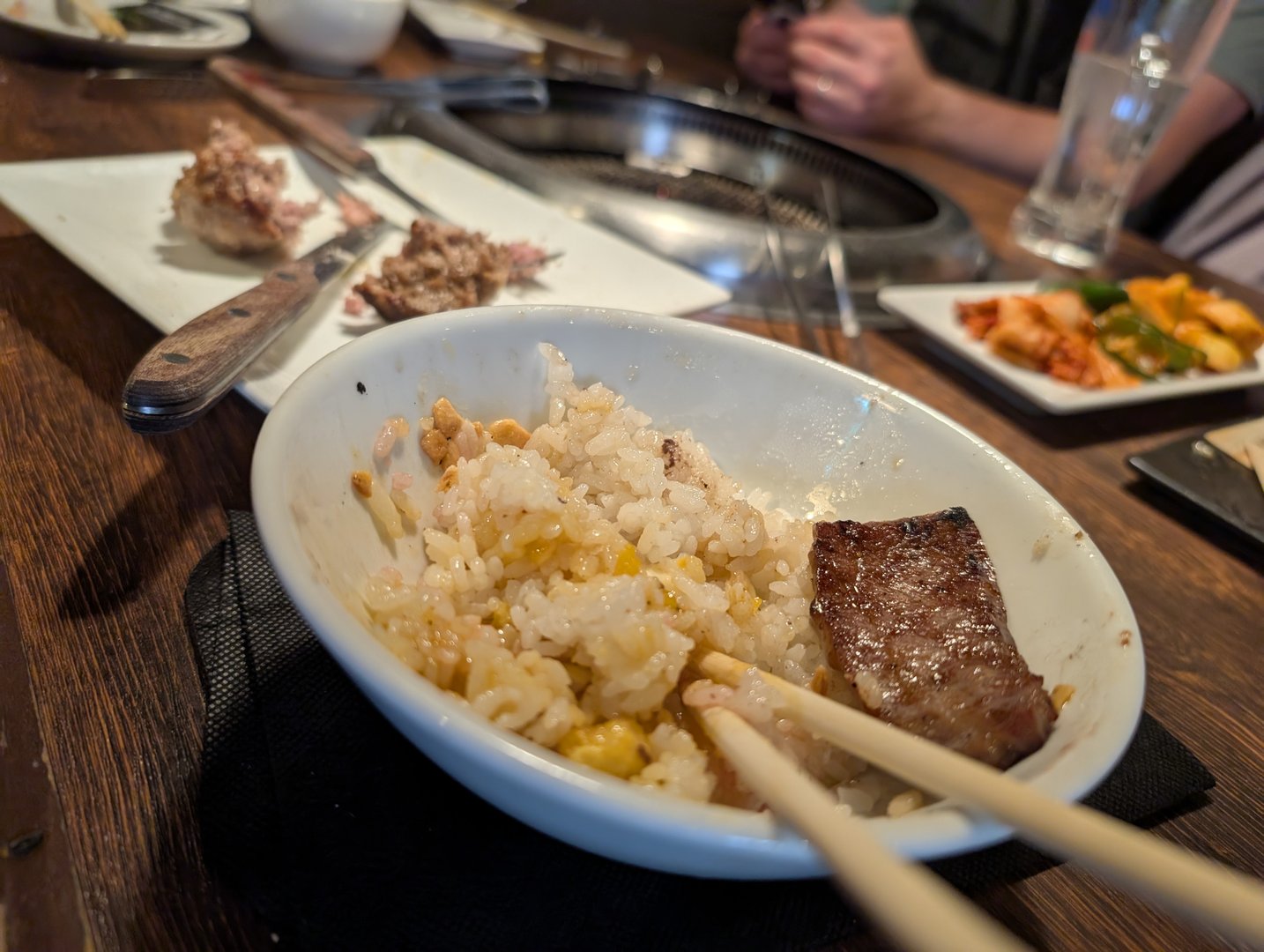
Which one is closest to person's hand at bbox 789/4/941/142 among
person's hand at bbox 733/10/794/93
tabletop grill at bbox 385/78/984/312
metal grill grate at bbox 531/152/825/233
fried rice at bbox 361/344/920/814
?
person's hand at bbox 733/10/794/93

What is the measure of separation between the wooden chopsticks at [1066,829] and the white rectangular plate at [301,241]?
2.55 ft

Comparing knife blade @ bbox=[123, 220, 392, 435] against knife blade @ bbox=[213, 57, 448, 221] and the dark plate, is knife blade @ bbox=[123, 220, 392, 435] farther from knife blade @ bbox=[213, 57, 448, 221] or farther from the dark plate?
the dark plate

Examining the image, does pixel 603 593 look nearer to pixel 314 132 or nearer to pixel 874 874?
pixel 874 874

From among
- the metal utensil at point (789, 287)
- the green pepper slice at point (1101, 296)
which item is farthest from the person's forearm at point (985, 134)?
the metal utensil at point (789, 287)

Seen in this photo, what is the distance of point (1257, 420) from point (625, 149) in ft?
7.26

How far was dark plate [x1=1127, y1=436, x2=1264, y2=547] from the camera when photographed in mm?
1397

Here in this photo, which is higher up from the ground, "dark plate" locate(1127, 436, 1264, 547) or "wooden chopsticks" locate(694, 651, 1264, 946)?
"wooden chopsticks" locate(694, 651, 1264, 946)

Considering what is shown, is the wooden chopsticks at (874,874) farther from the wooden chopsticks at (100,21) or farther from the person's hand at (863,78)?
the person's hand at (863,78)

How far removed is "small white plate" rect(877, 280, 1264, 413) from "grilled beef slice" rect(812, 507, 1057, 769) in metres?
0.88

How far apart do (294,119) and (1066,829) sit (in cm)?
211

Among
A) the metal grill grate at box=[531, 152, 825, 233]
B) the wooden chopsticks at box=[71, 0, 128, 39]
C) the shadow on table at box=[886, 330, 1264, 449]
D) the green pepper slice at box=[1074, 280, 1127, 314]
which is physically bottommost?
the metal grill grate at box=[531, 152, 825, 233]

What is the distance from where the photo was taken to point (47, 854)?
577 mm

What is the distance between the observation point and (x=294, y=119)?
1.95m

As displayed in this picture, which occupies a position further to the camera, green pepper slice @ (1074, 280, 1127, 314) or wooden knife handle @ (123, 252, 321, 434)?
green pepper slice @ (1074, 280, 1127, 314)
